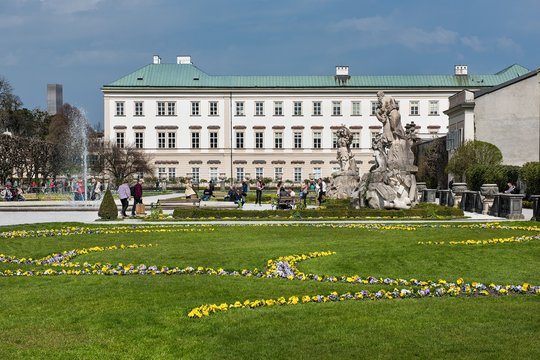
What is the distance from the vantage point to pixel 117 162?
6544 centimetres

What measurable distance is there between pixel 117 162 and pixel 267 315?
59.0m

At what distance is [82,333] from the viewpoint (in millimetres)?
7438

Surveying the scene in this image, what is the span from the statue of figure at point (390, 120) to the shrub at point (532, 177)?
33.6ft

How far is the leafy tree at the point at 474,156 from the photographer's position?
4412cm

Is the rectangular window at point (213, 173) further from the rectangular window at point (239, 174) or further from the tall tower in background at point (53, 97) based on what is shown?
the tall tower in background at point (53, 97)

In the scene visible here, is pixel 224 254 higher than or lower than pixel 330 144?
lower

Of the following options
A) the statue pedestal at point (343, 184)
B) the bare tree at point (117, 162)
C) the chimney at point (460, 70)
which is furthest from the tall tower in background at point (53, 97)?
the statue pedestal at point (343, 184)

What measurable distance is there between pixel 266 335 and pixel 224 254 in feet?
20.0

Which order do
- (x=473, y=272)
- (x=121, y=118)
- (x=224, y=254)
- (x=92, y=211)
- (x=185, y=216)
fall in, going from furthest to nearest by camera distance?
(x=121, y=118), (x=92, y=211), (x=185, y=216), (x=224, y=254), (x=473, y=272)

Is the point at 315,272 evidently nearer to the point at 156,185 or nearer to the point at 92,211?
the point at 92,211

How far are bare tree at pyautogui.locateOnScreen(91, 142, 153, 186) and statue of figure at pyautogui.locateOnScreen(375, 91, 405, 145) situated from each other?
130ft

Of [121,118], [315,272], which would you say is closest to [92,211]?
[315,272]

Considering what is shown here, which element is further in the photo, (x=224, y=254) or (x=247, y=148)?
(x=247, y=148)

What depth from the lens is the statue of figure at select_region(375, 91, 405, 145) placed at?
27.4 m
